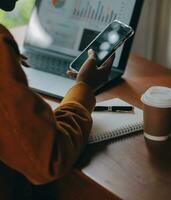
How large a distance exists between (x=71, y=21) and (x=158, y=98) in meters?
0.60

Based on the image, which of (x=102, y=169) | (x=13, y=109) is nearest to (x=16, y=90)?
(x=13, y=109)

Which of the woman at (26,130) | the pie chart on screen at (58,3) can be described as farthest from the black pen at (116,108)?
the pie chart on screen at (58,3)

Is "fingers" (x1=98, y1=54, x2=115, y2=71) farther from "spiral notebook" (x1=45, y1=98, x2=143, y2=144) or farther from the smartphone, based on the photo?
"spiral notebook" (x1=45, y1=98, x2=143, y2=144)

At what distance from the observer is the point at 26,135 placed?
0.77 metres

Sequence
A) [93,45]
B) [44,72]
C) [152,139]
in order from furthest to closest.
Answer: [44,72] → [93,45] → [152,139]

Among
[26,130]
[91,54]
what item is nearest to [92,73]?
[91,54]

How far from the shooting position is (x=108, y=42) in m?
1.14

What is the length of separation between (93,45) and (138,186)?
461 millimetres

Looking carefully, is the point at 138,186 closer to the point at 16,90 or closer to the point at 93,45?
the point at 16,90

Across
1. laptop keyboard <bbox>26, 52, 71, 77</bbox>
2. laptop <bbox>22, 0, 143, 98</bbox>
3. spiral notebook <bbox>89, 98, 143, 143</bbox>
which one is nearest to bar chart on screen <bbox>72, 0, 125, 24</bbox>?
laptop <bbox>22, 0, 143, 98</bbox>

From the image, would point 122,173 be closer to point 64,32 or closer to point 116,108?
point 116,108

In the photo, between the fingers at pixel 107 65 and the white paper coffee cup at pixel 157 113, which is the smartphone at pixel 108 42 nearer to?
the fingers at pixel 107 65

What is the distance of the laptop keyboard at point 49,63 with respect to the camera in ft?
4.37

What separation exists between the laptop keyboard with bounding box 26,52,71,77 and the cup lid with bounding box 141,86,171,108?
1.32 feet
